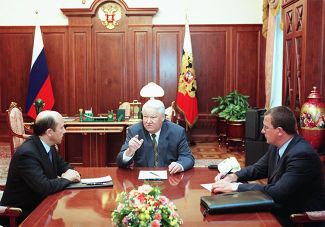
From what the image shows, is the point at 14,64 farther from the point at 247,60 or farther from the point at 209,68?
the point at 247,60

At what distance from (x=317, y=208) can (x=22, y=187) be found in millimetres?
1824

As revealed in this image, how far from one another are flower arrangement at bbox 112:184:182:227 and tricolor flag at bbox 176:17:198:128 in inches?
248

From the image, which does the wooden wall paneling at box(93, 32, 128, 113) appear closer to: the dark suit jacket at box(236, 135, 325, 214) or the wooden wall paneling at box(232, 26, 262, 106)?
the wooden wall paneling at box(232, 26, 262, 106)

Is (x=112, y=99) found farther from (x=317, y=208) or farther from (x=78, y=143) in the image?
(x=317, y=208)

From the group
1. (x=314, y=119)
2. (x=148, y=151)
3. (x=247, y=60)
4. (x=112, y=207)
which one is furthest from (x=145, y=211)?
(x=247, y=60)

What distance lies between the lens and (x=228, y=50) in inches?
327

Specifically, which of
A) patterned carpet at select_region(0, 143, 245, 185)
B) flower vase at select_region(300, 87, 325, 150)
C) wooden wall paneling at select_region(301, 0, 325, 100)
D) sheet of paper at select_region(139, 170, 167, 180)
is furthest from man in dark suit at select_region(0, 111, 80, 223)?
patterned carpet at select_region(0, 143, 245, 185)

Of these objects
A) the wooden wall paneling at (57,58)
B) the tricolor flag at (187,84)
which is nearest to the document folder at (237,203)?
the tricolor flag at (187,84)

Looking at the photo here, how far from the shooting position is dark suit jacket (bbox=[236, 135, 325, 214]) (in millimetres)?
2303

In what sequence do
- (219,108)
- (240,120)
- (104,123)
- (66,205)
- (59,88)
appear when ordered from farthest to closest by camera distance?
(59,88)
(219,108)
(240,120)
(104,123)
(66,205)

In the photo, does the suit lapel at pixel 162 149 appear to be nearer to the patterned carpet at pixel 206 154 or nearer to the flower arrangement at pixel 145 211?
the flower arrangement at pixel 145 211

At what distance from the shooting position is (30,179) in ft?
7.95

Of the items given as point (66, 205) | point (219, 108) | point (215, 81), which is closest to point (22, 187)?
point (66, 205)

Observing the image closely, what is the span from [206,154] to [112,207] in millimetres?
5229
